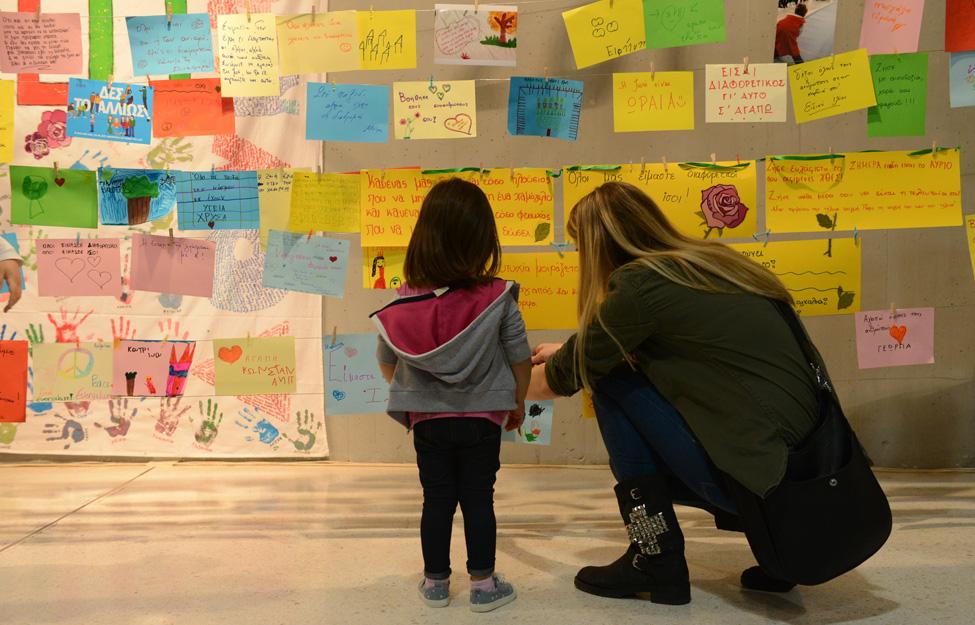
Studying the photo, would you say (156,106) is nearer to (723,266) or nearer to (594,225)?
(594,225)

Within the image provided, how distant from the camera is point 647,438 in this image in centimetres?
174

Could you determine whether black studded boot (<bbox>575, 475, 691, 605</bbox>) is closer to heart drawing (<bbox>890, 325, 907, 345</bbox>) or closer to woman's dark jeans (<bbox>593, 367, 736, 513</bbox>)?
woman's dark jeans (<bbox>593, 367, 736, 513</bbox>)

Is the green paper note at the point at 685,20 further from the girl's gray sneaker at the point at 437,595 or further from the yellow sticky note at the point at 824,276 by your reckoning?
the girl's gray sneaker at the point at 437,595

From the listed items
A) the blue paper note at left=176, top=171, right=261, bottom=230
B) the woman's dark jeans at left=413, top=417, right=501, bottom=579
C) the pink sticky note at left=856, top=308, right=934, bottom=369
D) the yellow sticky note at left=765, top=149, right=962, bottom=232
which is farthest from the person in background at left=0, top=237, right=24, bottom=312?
the pink sticky note at left=856, top=308, right=934, bottom=369

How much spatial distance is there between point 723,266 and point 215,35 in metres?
1.92

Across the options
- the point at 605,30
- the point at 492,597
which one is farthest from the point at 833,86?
the point at 492,597

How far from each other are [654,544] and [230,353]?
1.40 m

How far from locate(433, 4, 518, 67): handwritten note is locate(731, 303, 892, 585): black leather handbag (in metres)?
1.42

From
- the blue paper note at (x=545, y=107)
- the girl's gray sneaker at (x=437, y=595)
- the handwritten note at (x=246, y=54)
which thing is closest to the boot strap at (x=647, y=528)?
the girl's gray sneaker at (x=437, y=595)

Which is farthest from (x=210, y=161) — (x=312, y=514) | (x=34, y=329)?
(x=312, y=514)

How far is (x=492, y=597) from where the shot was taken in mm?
1735

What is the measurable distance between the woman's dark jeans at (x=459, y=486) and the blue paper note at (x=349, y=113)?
104 centimetres

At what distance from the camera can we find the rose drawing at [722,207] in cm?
246

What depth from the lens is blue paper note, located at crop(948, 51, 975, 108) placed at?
7.97 feet
